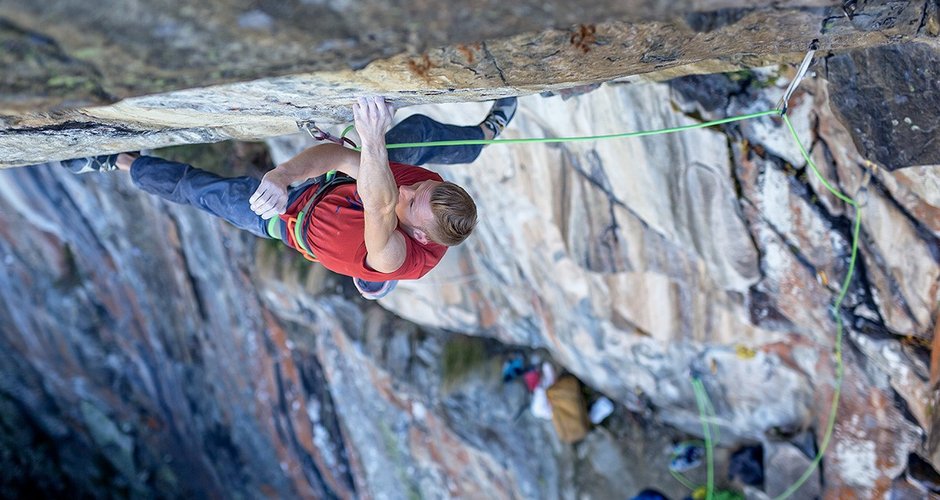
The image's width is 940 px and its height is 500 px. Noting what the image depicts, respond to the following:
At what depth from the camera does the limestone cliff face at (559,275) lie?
2301mm

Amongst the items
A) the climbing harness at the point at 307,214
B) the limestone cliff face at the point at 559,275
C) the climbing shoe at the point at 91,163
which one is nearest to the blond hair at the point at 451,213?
the limestone cliff face at the point at 559,275

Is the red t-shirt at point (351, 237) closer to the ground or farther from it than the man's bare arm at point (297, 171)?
closer to the ground

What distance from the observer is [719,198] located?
165 inches

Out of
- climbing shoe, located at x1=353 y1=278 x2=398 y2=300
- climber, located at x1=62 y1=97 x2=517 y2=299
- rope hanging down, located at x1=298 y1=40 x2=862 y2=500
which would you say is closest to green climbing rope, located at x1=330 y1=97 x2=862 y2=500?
rope hanging down, located at x1=298 y1=40 x2=862 y2=500

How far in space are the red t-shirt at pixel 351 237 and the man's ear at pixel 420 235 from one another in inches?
0.8

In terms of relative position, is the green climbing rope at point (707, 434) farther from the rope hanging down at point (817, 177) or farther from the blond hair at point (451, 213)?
the blond hair at point (451, 213)

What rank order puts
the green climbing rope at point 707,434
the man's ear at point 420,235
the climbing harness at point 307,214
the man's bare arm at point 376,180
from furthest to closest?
the green climbing rope at point 707,434 → the climbing harness at point 307,214 → the man's ear at point 420,235 → the man's bare arm at point 376,180

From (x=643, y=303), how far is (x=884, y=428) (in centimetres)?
166

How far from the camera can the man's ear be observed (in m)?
2.68

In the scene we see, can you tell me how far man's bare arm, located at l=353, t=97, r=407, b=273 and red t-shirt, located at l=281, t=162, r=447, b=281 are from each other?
7.2 inches

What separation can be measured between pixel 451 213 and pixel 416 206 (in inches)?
5.7

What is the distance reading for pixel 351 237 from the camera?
108 inches

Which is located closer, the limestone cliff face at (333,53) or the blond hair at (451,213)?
the limestone cliff face at (333,53)

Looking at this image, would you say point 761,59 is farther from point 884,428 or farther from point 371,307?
point 371,307
